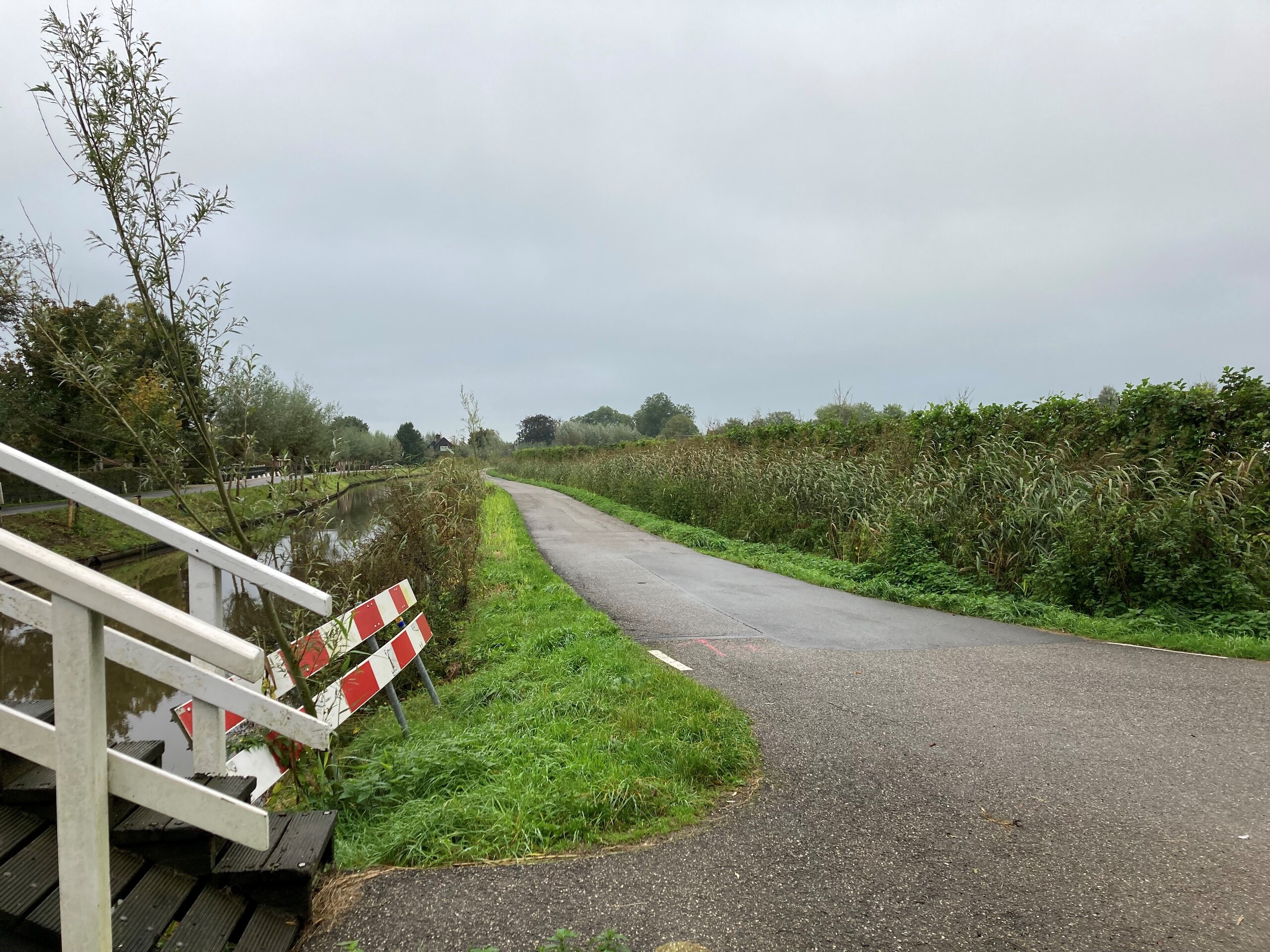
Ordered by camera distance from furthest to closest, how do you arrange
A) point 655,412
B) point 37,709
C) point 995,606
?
point 655,412, point 995,606, point 37,709

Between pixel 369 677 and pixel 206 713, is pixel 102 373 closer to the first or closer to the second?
pixel 206 713

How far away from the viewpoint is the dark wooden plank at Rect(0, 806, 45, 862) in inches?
93.4

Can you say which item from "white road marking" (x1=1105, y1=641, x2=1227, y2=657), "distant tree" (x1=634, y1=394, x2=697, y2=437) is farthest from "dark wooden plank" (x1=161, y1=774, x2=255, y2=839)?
"distant tree" (x1=634, y1=394, x2=697, y2=437)

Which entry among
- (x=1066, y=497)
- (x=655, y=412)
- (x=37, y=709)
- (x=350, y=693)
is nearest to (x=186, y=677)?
(x=37, y=709)

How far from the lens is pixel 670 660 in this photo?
6422 millimetres

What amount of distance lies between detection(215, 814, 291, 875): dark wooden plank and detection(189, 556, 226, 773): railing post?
352 mm

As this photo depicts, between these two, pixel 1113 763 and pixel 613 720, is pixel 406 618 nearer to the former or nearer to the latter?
pixel 613 720

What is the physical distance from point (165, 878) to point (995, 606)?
815cm

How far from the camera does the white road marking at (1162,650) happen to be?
634 cm

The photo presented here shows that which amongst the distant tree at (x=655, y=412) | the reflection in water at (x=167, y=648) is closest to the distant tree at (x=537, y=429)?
the distant tree at (x=655, y=412)

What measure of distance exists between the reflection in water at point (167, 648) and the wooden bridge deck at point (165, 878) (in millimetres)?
490

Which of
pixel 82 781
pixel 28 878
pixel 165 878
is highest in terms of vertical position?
pixel 82 781

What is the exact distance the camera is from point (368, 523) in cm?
882

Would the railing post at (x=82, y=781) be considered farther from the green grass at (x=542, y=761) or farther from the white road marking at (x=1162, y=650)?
the white road marking at (x=1162, y=650)
